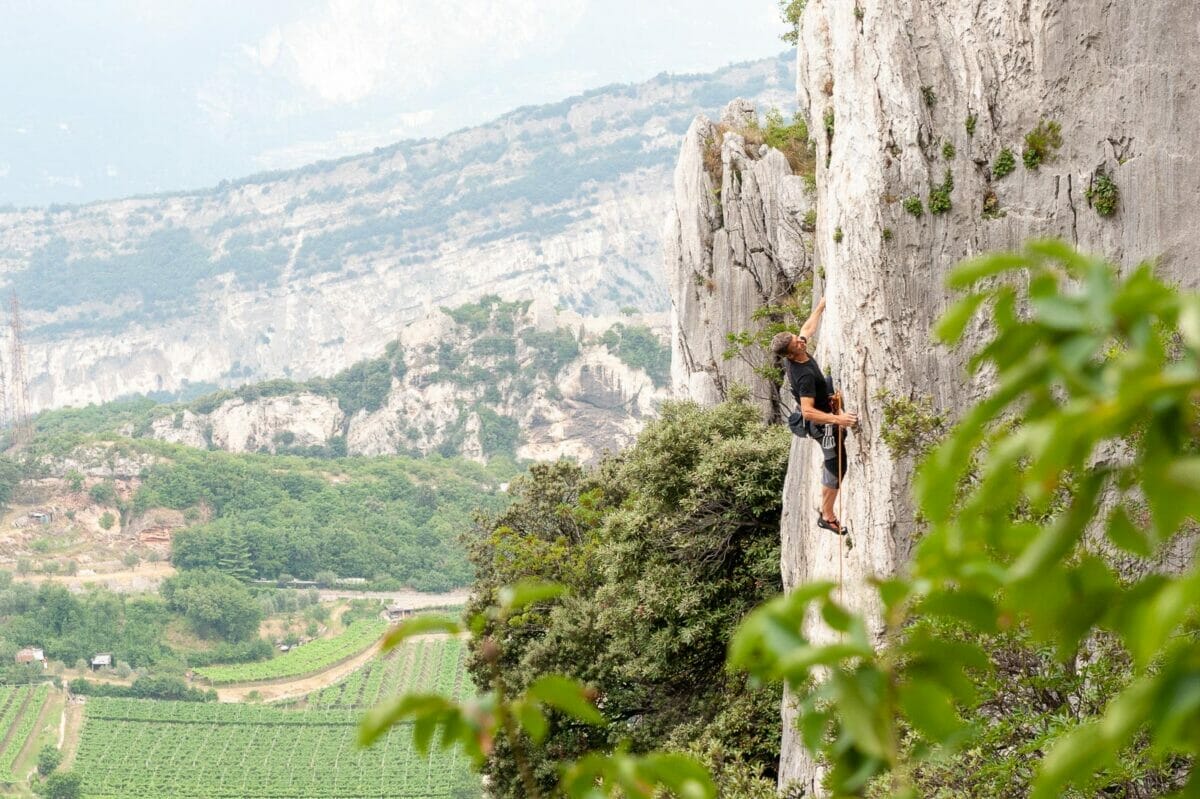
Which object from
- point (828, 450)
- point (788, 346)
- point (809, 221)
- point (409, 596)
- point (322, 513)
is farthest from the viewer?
point (322, 513)

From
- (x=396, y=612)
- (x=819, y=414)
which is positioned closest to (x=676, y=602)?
(x=819, y=414)

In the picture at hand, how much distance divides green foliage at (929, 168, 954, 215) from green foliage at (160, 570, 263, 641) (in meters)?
123

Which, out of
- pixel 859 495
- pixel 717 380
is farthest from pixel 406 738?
pixel 859 495

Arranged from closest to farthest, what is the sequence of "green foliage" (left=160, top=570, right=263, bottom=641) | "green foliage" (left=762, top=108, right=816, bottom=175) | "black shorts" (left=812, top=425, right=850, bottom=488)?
"black shorts" (left=812, top=425, right=850, bottom=488) → "green foliage" (left=762, top=108, right=816, bottom=175) → "green foliage" (left=160, top=570, right=263, bottom=641)

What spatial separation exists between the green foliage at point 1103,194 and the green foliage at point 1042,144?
66 centimetres

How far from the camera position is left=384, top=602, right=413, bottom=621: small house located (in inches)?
5300

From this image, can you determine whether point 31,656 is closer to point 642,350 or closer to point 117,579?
point 117,579

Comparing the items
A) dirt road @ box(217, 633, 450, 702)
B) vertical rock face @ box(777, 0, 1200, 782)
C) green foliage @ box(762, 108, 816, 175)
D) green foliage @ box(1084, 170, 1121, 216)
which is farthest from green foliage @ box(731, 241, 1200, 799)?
dirt road @ box(217, 633, 450, 702)

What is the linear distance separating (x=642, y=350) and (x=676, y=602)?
15947 centimetres

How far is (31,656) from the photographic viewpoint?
389 ft

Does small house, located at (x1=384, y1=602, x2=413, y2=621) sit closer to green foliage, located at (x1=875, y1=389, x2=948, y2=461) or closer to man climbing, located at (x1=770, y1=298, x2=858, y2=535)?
man climbing, located at (x1=770, y1=298, x2=858, y2=535)

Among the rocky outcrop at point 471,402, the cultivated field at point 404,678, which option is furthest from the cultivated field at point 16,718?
the rocky outcrop at point 471,402

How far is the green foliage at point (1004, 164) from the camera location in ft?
54.7

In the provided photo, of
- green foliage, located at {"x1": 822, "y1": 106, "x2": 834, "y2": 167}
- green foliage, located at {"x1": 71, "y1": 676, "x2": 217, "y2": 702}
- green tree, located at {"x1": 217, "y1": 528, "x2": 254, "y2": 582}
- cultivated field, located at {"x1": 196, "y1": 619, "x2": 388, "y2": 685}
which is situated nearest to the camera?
green foliage, located at {"x1": 822, "y1": 106, "x2": 834, "y2": 167}
